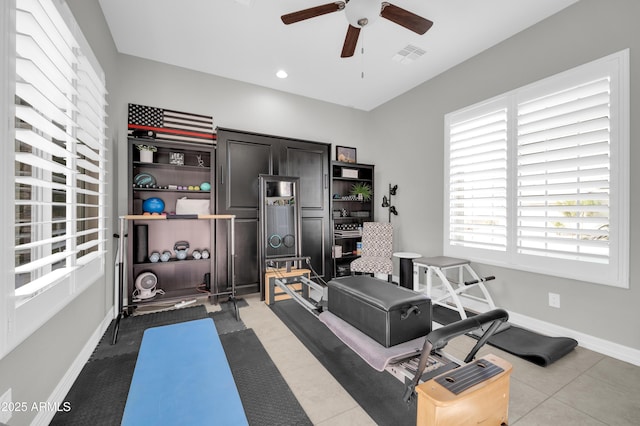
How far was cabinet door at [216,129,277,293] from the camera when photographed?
3689 mm

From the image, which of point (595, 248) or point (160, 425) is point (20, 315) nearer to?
point (160, 425)

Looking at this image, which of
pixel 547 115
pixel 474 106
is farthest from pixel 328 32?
pixel 547 115

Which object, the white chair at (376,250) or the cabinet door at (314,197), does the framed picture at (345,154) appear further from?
the white chair at (376,250)

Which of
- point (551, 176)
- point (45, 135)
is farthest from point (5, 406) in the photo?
point (551, 176)

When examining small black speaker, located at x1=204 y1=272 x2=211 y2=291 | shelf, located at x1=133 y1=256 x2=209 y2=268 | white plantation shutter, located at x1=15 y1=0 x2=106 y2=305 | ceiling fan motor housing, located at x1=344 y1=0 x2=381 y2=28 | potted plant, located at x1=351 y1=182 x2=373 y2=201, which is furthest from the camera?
potted plant, located at x1=351 y1=182 x2=373 y2=201

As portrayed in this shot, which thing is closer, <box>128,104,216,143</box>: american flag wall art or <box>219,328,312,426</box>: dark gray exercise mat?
<box>219,328,312,426</box>: dark gray exercise mat

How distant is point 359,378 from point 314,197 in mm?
2959

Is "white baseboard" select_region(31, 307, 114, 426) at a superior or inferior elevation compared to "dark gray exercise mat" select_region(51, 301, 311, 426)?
superior

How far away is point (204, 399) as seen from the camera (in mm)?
1191

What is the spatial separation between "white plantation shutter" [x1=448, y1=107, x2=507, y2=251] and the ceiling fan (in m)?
1.55

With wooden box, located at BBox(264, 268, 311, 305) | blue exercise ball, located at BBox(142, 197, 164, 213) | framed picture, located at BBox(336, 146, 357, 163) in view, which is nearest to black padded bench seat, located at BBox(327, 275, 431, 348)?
wooden box, located at BBox(264, 268, 311, 305)

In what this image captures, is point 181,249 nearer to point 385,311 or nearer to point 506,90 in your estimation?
point 385,311

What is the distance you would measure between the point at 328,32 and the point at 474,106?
2.02 metres

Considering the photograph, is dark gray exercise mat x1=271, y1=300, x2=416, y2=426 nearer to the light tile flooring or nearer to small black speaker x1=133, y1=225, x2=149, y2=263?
the light tile flooring
